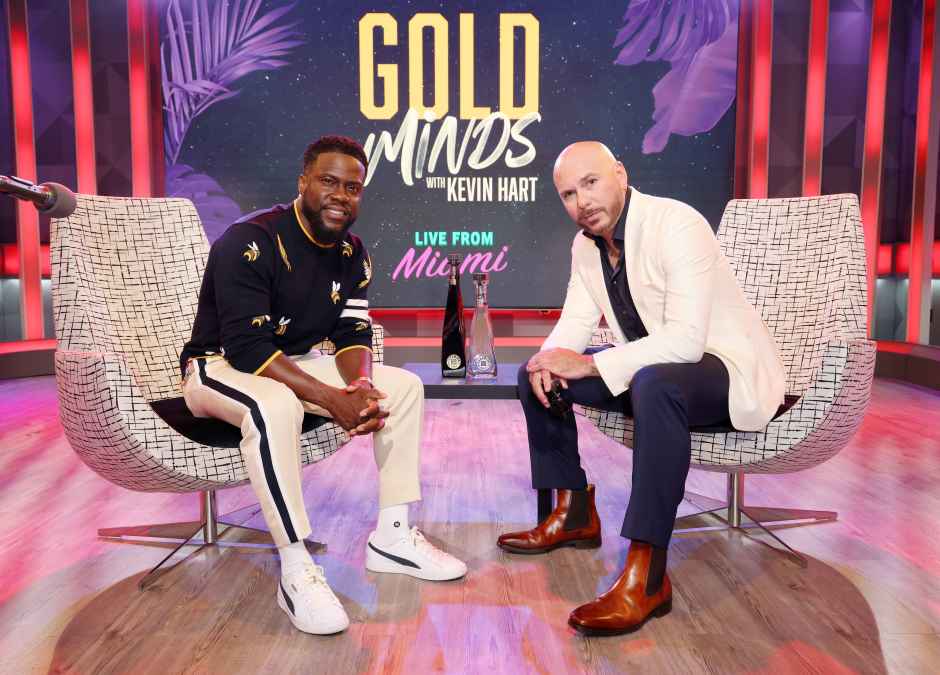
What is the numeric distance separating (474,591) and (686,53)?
4.66 m

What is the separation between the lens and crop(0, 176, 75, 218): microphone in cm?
121

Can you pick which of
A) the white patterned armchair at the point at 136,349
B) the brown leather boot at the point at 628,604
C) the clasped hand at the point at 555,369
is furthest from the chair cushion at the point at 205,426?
the brown leather boot at the point at 628,604

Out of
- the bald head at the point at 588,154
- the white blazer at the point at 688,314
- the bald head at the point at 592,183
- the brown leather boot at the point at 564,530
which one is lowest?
the brown leather boot at the point at 564,530

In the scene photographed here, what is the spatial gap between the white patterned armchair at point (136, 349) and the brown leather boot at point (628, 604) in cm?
79

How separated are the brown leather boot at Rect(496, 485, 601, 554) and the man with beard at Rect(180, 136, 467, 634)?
239 millimetres

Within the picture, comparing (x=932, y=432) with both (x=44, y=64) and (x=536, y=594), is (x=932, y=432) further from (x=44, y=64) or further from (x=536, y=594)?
(x=44, y=64)

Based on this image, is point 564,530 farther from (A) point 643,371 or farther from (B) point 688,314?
(B) point 688,314

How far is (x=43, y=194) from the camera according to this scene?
123 centimetres

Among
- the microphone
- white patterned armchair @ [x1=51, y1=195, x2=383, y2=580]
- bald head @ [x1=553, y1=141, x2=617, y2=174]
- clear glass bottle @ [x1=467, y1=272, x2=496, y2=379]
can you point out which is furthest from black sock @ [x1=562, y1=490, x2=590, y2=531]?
the microphone

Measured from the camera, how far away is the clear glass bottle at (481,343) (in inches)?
101

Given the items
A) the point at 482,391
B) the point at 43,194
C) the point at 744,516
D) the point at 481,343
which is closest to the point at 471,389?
the point at 482,391

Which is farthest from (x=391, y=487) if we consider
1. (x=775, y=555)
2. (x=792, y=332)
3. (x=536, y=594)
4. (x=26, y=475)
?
(x=26, y=475)

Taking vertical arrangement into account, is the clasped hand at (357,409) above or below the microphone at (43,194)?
below

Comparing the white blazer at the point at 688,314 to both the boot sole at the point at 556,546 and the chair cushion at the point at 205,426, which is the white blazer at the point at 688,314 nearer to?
the boot sole at the point at 556,546
